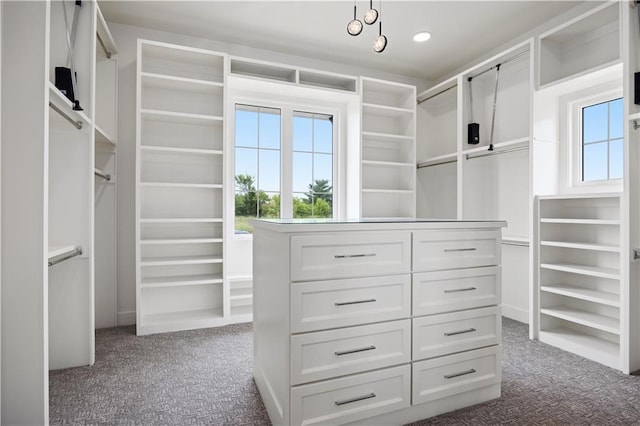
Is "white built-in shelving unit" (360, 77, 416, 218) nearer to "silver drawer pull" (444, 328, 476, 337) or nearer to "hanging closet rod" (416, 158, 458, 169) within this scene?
"hanging closet rod" (416, 158, 458, 169)

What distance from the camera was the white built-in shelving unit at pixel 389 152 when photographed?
4035mm

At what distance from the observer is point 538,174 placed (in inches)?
113

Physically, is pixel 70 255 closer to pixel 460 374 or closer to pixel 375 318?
pixel 375 318

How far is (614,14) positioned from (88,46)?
3.68 metres

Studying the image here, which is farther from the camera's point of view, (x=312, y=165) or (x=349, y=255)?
(x=312, y=165)

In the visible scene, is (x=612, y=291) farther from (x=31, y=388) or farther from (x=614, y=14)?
(x=31, y=388)

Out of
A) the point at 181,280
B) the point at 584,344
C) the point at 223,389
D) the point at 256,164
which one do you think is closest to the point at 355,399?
the point at 223,389

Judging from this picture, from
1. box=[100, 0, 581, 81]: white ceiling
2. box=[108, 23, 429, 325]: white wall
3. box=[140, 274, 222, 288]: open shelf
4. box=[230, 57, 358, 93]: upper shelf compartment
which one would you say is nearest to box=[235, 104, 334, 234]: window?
box=[230, 57, 358, 93]: upper shelf compartment

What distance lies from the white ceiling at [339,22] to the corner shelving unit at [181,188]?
315mm

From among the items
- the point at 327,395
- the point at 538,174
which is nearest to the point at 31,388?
the point at 327,395

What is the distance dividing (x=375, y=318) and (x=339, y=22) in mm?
2731

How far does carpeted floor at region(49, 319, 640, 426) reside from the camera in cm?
176

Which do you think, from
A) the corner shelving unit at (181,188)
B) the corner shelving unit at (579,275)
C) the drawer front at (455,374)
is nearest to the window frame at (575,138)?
the corner shelving unit at (579,275)

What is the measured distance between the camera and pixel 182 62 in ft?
10.9
